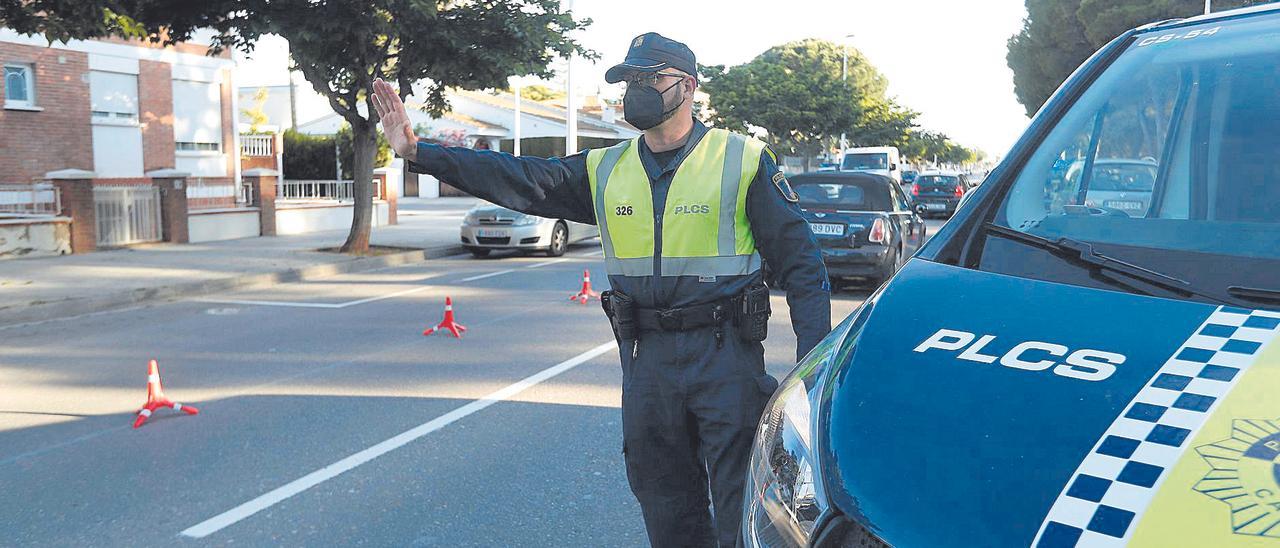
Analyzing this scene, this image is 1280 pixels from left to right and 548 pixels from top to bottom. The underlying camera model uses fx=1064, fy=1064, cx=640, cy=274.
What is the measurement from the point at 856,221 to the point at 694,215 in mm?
9645

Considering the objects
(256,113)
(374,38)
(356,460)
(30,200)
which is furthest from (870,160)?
(256,113)

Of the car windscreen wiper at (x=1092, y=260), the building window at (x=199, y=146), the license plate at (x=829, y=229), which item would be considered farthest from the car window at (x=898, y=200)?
the building window at (x=199, y=146)

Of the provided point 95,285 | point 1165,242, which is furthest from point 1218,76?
point 95,285

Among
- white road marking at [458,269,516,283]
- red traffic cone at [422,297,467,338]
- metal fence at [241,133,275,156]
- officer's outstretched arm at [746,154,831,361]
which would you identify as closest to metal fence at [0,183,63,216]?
white road marking at [458,269,516,283]

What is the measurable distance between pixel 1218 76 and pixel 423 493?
3.70 m

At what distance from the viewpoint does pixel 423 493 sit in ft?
16.3

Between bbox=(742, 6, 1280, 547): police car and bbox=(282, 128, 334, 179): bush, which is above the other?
bbox=(282, 128, 334, 179): bush

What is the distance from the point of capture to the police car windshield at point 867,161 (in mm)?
34531

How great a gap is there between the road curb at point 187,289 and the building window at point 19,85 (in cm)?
924

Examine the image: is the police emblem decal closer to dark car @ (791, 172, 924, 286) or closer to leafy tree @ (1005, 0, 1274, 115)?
dark car @ (791, 172, 924, 286)

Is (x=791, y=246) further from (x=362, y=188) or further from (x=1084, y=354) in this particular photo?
(x=362, y=188)

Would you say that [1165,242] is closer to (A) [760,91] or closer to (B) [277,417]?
(B) [277,417]

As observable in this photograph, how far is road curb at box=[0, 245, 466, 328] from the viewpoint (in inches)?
449

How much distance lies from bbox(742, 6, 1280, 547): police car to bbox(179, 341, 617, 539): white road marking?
3150 mm
